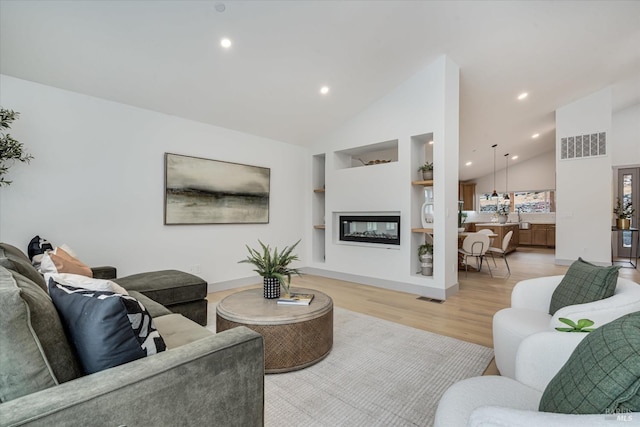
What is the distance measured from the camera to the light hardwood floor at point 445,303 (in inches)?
120

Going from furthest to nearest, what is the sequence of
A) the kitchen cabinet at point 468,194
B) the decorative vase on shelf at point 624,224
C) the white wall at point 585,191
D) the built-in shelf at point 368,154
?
1. the kitchen cabinet at point 468,194
2. the decorative vase on shelf at point 624,224
3. the white wall at point 585,191
4. the built-in shelf at point 368,154

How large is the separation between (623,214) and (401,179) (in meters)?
5.75

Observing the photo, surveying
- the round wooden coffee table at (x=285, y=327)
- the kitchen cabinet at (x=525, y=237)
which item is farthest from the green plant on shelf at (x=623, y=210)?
the round wooden coffee table at (x=285, y=327)

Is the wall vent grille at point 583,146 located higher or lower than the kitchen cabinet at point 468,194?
higher

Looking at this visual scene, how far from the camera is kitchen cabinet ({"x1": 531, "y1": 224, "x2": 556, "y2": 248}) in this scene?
969 centimetres

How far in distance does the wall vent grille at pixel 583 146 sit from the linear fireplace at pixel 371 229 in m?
4.65

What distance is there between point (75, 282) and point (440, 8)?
3958mm

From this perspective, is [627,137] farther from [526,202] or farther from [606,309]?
[606,309]

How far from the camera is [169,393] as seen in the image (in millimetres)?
959

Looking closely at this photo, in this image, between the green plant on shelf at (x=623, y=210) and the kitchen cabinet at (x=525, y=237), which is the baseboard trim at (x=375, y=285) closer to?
the green plant on shelf at (x=623, y=210)

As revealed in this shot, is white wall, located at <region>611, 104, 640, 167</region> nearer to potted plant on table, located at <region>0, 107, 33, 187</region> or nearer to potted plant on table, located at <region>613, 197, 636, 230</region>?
potted plant on table, located at <region>613, 197, 636, 230</region>

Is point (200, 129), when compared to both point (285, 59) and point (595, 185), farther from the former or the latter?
point (595, 185)

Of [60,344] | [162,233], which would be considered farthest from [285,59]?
→ [60,344]

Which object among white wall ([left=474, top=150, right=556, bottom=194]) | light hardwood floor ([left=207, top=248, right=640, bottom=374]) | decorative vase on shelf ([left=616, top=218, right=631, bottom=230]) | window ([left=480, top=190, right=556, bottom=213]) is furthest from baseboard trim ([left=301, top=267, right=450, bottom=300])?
window ([left=480, top=190, right=556, bottom=213])
